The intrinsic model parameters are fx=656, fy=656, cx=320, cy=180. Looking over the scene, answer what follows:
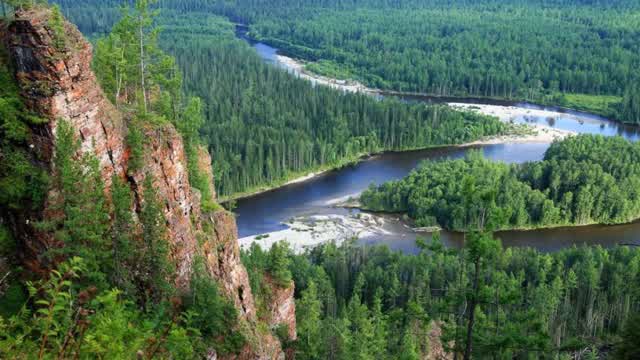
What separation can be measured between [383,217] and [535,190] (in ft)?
74.6

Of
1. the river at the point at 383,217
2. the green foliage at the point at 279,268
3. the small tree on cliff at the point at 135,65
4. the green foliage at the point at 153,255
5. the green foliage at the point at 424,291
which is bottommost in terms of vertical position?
the river at the point at 383,217

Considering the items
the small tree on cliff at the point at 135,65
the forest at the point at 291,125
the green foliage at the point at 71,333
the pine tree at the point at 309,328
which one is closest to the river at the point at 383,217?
the forest at the point at 291,125

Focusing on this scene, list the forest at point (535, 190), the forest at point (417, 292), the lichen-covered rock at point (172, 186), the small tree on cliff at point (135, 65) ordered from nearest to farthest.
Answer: the lichen-covered rock at point (172, 186) → the small tree on cliff at point (135, 65) → the forest at point (417, 292) → the forest at point (535, 190)

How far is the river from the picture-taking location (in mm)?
88250

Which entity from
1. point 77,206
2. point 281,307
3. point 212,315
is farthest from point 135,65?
point 281,307

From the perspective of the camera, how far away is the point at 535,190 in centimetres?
9612

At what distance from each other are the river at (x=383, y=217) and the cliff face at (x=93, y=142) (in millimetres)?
51570

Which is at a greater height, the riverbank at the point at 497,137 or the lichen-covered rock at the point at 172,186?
the lichen-covered rock at the point at 172,186

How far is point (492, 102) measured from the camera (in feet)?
560

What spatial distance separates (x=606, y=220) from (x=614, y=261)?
29459 mm

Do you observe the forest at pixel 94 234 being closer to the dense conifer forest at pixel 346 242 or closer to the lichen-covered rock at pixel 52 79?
the dense conifer forest at pixel 346 242

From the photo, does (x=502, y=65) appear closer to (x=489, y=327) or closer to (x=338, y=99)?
(x=338, y=99)

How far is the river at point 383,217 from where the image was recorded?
88250 millimetres

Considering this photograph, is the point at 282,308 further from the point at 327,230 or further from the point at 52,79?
the point at 327,230
